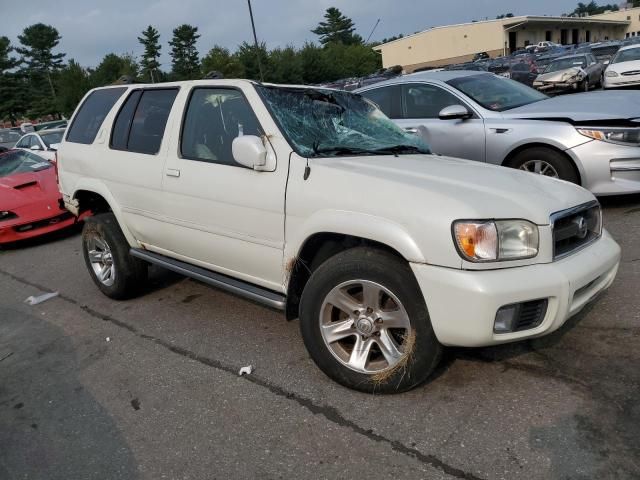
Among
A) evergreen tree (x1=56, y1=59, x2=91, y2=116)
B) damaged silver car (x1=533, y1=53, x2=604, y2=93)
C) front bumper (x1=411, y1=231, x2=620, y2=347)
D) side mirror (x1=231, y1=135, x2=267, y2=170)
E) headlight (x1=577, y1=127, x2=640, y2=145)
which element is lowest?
front bumper (x1=411, y1=231, x2=620, y2=347)

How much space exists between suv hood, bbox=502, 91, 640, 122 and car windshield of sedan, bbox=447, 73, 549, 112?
7.6 inches

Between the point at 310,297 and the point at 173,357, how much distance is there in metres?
1.27

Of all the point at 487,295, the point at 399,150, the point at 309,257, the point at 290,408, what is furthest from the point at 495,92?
the point at 290,408

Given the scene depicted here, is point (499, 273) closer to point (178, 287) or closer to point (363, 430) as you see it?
point (363, 430)

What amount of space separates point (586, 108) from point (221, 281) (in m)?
4.54

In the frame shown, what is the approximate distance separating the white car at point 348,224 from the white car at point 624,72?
15339 mm

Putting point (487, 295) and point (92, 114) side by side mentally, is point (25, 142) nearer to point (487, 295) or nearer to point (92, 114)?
point (92, 114)

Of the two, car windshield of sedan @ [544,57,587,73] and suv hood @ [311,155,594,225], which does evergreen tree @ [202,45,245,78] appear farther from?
suv hood @ [311,155,594,225]

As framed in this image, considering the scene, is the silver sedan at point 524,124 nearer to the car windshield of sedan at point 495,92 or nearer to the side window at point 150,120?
the car windshield of sedan at point 495,92

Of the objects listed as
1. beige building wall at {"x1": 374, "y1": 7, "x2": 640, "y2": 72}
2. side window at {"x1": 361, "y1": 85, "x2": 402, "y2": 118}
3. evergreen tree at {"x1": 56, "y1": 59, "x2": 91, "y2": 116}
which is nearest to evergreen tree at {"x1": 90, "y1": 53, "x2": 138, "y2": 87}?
evergreen tree at {"x1": 56, "y1": 59, "x2": 91, "y2": 116}

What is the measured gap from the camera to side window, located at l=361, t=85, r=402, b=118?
7.25 meters

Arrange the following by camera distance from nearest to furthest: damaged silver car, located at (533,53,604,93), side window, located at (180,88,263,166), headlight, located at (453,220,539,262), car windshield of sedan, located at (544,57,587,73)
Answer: headlight, located at (453,220,539,262)
side window, located at (180,88,263,166)
damaged silver car, located at (533,53,604,93)
car windshield of sedan, located at (544,57,587,73)

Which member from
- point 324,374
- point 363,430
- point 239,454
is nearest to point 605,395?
Answer: point 363,430

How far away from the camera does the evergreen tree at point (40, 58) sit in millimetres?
74000
